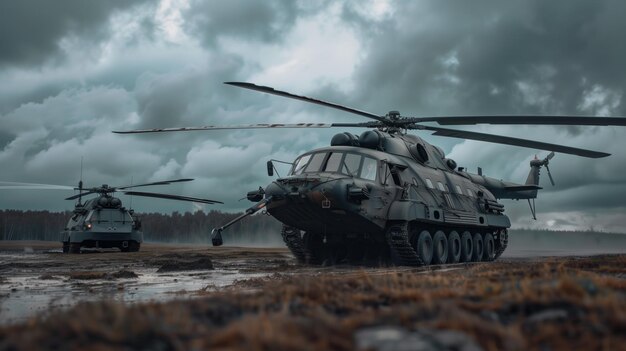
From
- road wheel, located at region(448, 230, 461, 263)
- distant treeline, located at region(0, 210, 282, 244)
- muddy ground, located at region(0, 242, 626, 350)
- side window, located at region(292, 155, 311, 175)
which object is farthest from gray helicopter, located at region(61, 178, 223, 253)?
distant treeline, located at region(0, 210, 282, 244)

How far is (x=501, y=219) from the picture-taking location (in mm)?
24469

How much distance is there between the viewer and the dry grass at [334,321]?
382 centimetres

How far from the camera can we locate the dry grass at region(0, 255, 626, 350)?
3820mm

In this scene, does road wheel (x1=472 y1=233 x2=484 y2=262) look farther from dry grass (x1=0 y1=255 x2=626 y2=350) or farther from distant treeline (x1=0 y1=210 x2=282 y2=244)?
distant treeline (x1=0 y1=210 x2=282 y2=244)

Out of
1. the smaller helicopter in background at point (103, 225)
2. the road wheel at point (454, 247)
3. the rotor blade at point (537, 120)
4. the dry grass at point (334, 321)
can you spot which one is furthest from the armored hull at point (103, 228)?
the dry grass at point (334, 321)

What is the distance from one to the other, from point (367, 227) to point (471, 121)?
4188mm

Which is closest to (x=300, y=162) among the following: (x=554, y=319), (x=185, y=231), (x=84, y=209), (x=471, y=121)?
(x=471, y=121)

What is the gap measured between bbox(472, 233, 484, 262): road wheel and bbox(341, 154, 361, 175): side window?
781cm

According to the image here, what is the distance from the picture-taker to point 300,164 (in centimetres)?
1773

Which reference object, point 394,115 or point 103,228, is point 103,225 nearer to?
point 103,228

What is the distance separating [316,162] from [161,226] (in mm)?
93895

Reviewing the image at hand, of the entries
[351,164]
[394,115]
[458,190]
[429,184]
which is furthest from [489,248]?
[351,164]

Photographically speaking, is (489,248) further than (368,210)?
Yes

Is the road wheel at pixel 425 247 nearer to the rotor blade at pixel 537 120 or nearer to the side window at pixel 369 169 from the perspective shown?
the side window at pixel 369 169
